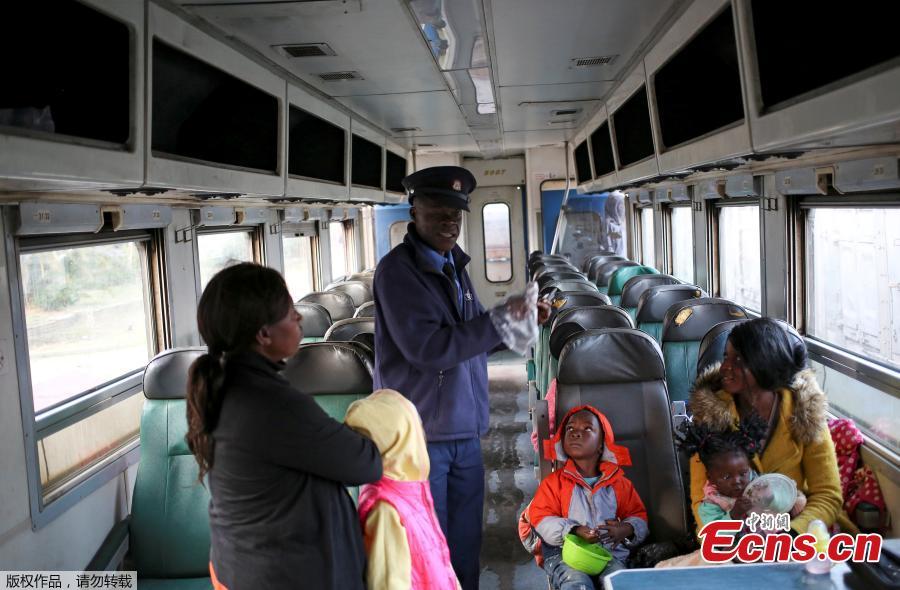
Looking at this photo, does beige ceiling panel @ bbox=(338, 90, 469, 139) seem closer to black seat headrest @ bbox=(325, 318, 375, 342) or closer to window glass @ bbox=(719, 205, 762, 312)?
black seat headrest @ bbox=(325, 318, 375, 342)

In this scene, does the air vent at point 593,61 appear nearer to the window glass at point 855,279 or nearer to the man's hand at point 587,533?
the window glass at point 855,279

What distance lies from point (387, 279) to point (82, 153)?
98 cm

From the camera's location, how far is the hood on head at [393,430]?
1771mm

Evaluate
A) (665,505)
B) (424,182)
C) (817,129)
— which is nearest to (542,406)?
(665,505)

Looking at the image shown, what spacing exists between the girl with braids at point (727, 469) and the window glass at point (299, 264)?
526cm

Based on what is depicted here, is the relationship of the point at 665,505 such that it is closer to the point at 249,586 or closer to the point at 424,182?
the point at 424,182

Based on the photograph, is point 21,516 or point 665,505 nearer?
point 21,516

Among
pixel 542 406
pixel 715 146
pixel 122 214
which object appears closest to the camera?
pixel 715 146

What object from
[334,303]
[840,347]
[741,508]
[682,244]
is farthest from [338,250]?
[741,508]

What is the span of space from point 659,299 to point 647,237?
Answer: 443 centimetres

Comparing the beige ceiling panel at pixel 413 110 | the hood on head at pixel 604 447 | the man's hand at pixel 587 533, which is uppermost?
the beige ceiling panel at pixel 413 110

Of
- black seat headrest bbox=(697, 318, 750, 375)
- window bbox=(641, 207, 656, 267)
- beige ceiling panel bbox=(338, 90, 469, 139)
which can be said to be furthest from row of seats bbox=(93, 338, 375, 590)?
window bbox=(641, 207, 656, 267)

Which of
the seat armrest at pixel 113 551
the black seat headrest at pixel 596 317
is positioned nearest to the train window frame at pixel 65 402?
the seat armrest at pixel 113 551

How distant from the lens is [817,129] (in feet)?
6.67
